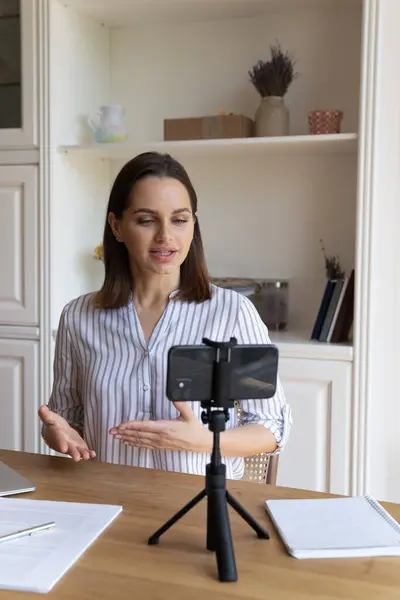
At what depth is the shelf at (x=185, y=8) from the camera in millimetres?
2291

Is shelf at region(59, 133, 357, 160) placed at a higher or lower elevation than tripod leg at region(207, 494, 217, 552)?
higher

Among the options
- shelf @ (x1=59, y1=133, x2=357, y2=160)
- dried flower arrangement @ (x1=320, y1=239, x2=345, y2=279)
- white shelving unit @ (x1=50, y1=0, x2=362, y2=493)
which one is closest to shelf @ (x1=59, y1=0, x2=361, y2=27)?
white shelving unit @ (x1=50, y1=0, x2=362, y2=493)

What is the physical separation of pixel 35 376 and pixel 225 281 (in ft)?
2.48

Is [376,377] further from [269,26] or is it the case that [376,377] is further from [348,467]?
[269,26]

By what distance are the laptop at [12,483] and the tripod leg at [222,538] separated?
370 millimetres

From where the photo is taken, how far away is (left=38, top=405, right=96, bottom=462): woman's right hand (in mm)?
1188

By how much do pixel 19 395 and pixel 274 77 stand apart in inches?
56.2

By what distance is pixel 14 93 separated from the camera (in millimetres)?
2361

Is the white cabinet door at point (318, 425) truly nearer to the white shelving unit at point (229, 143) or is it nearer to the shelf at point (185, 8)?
the white shelving unit at point (229, 143)

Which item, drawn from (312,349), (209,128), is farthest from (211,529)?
(209,128)

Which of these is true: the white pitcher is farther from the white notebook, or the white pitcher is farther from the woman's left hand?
the white notebook

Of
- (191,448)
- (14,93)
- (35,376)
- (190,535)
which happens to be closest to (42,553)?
(190,535)

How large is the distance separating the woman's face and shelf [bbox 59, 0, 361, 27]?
3.75 feet

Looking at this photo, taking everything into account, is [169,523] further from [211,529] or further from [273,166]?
[273,166]
